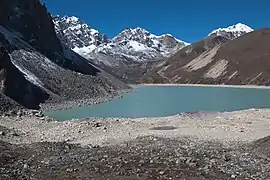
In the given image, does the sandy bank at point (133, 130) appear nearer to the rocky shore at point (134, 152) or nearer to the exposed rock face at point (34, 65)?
the rocky shore at point (134, 152)

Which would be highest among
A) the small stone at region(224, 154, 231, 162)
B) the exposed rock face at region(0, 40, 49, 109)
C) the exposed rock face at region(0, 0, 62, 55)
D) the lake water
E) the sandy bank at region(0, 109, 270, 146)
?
the exposed rock face at region(0, 0, 62, 55)

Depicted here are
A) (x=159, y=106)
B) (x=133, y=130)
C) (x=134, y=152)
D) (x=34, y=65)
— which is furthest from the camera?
(x=34, y=65)

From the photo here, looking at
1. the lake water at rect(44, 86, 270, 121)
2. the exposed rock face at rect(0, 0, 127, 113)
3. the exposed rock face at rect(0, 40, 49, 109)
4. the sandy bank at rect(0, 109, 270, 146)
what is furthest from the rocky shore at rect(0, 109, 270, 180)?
the exposed rock face at rect(0, 0, 127, 113)

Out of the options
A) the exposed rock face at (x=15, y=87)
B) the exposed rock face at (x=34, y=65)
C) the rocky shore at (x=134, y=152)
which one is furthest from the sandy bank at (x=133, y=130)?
the exposed rock face at (x=34, y=65)

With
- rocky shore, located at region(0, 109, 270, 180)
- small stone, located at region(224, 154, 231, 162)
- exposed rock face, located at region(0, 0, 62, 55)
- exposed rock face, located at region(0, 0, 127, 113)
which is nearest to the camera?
rocky shore, located at region(0, 109, 270, 180)

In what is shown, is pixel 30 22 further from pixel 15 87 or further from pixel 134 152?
pixel 134 152

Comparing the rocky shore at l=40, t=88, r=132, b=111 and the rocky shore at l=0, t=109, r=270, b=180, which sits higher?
the rocky shore at l=40, t=88, r=132, b=111

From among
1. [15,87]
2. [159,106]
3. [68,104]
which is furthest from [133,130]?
[68,104]

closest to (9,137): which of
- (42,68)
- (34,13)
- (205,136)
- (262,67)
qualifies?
(205,136)

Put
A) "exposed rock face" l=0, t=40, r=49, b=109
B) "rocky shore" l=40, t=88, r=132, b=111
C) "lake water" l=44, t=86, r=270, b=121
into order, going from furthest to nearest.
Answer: "rocky shore" l=40, t=88, r=132, b=111, "exposed rock face" l=0, t=40, r=49, b=109, "lake water" l=44, t=86, r=270, b=121

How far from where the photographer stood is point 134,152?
813 inches

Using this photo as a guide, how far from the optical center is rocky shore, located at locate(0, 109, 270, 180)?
16.7 meters

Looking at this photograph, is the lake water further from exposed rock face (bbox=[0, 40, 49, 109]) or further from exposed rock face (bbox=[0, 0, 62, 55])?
exposed rock face (bbox=[0, 0, 62, 55])

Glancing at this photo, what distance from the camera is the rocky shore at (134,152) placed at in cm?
1667
